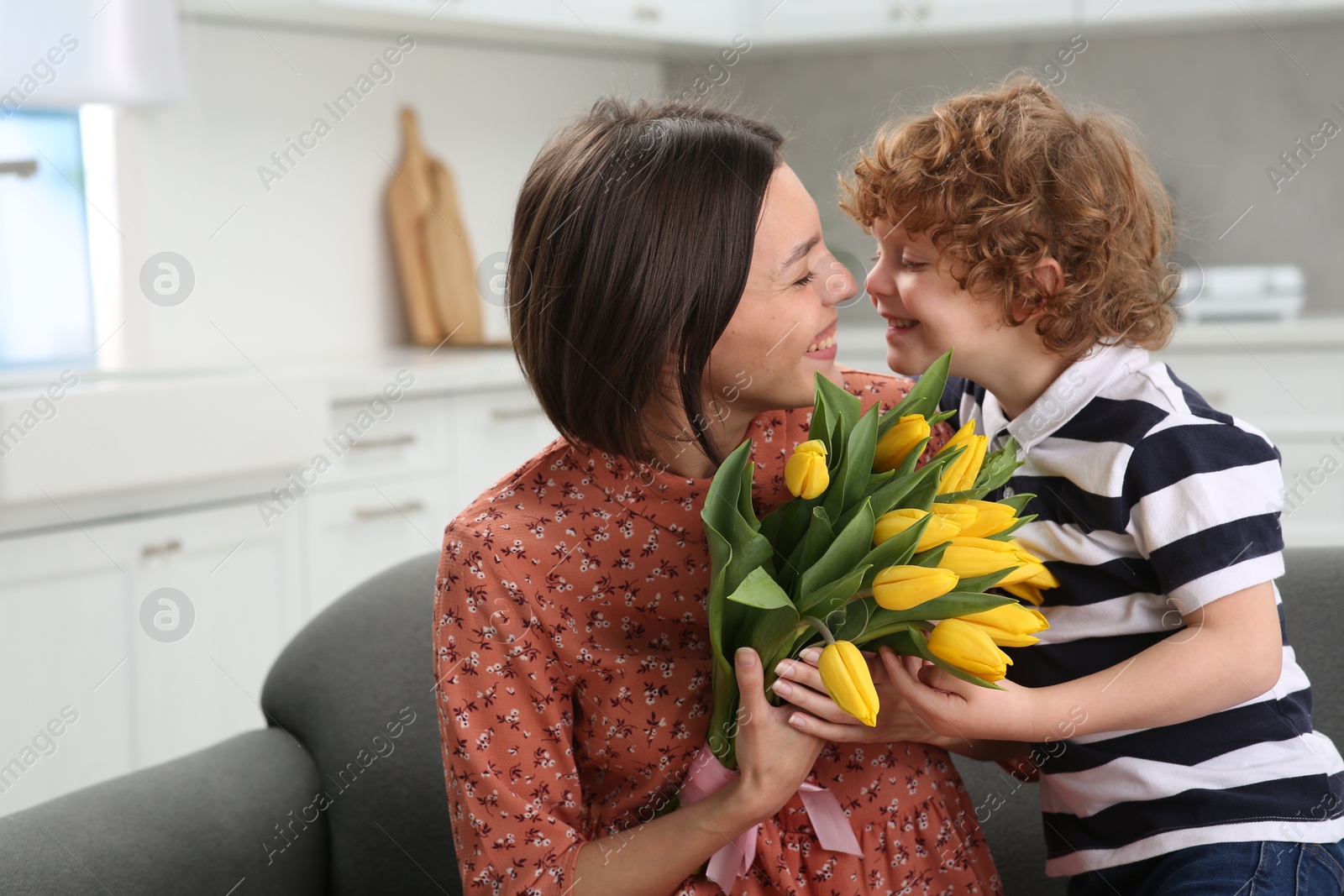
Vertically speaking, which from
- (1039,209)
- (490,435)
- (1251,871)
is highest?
(1039,209)

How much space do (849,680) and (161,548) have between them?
2.04m

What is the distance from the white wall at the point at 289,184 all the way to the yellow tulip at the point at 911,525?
2627 millimetres

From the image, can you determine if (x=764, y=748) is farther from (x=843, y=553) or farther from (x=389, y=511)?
(x=389, y=511)

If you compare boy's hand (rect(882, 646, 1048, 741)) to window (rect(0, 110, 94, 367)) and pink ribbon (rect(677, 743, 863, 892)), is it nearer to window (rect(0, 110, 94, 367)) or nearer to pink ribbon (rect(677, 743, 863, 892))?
pink ribbon (rect(677, 743, 863, 892))

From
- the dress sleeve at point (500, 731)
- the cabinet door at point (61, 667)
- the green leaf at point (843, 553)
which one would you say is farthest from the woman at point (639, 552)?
the cabinet door at point (61, 667)

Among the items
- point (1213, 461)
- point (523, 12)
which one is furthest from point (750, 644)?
point (523, 12)

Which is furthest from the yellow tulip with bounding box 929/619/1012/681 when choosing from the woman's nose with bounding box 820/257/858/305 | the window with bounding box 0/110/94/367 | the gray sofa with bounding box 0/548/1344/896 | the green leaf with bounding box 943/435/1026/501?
the window with bounding box 0/110/94/367

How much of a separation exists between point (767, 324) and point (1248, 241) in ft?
10.9

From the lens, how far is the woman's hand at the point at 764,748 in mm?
983

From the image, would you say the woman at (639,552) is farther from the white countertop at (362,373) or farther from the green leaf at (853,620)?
the white countertop at (362,373)

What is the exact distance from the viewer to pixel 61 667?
239cm

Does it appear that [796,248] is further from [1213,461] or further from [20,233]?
[20,233]

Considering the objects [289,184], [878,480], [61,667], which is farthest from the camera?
[289,184]

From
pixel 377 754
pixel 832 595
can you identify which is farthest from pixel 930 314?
pixel 377 754
